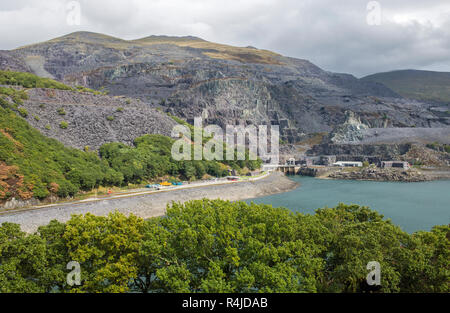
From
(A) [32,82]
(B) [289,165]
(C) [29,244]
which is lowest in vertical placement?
(B) [289,165]

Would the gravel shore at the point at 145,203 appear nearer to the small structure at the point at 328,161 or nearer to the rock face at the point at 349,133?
the small structure at the point at 328,161

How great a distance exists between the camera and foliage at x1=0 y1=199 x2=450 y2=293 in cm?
1939

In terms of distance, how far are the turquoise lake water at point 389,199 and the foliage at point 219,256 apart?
26.1 meters

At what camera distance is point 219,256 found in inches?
861

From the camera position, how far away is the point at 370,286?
1991 centimetres

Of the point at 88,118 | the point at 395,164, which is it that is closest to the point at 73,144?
the point at 88,118

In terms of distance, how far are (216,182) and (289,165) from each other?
66.4 m

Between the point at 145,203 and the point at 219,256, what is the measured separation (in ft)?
116

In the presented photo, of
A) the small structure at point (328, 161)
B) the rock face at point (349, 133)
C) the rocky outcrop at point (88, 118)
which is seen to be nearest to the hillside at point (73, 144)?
the rocky outcrop at point (88, 118)

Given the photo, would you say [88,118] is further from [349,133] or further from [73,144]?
[349,133]

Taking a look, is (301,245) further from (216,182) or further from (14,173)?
(216,182)
